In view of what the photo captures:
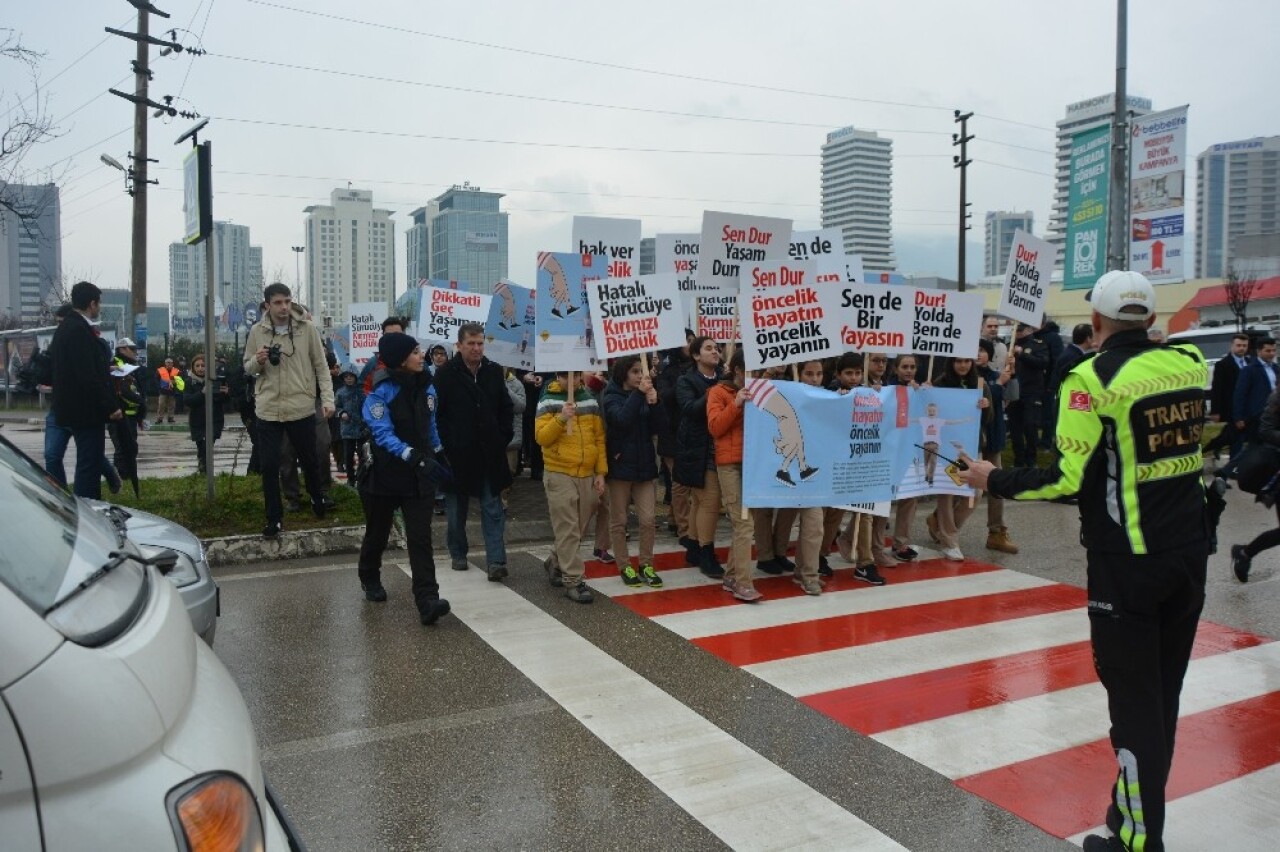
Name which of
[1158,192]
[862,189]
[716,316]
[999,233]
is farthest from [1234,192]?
[716,316]

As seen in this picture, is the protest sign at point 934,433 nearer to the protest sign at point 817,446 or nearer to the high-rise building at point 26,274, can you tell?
the protest sign at point 817,446

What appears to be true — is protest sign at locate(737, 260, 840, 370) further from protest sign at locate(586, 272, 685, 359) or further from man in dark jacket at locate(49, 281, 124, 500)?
man in dark jacket at locate(49, 281, 124, 500)

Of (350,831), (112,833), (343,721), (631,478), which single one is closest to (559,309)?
(631,478)

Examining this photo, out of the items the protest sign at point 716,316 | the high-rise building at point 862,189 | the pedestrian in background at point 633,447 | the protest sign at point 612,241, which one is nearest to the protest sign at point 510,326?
the protest sign at point 612,241

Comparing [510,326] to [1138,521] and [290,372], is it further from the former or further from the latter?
[1138,521]

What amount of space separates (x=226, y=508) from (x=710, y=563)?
458 centimetres

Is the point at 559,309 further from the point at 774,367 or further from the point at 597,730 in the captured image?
the point at 597,730

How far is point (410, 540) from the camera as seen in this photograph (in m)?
6.35

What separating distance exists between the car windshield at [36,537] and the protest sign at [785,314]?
5.21 metres

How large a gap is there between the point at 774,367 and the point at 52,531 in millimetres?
5598

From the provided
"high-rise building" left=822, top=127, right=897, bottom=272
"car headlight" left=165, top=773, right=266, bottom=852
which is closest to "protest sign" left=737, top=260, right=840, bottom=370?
"car headlight" left=165, top=773, right=266, bottom=852

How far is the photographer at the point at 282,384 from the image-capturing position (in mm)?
8195

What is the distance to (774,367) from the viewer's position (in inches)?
282

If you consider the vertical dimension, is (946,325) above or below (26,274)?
below
